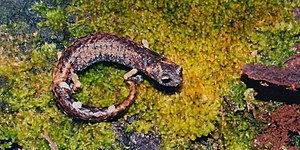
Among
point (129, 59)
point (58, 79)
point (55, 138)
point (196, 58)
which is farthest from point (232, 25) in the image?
point (55, 138)

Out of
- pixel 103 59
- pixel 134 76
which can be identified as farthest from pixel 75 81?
pixel 134 76

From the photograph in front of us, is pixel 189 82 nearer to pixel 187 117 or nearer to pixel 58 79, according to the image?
pixel 187 117

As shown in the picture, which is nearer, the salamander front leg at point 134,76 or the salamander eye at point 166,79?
the salamander eye at point 166,79

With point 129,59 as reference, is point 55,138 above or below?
below

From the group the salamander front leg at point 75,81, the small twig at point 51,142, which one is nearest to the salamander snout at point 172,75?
the salamander front leg at point 75,81

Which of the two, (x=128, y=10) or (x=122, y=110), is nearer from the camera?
(x=122, y=110)

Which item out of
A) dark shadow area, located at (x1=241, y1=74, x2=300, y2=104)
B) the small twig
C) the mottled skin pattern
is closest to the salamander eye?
the mottled skin pattern

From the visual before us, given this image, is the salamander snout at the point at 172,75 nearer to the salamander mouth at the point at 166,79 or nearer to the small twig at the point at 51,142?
the salamander mouth at the point at 166,79
